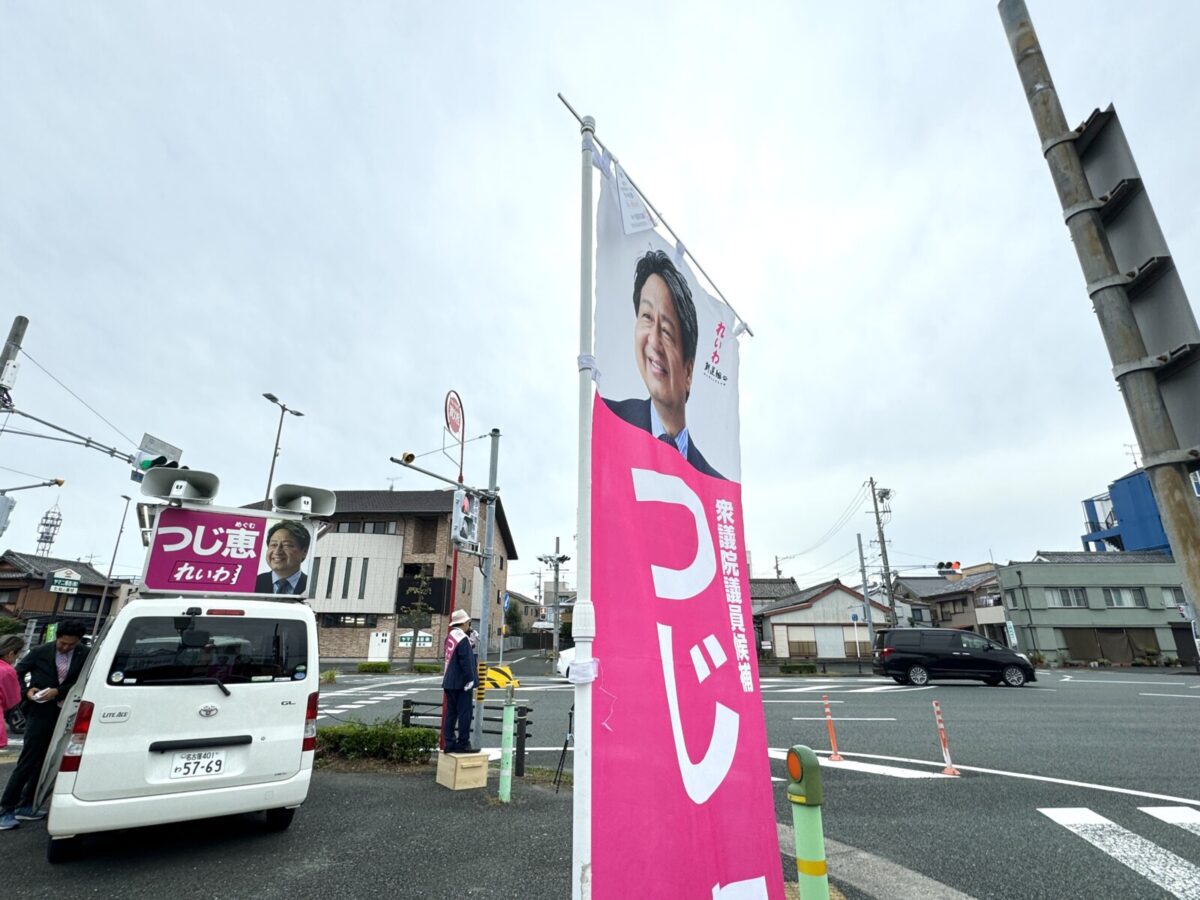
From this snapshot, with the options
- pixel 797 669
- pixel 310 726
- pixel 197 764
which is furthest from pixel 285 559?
pixel 797 669

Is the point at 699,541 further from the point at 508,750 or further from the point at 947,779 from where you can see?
the point at 947,779

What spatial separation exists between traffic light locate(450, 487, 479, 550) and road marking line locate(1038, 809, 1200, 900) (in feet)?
23.7

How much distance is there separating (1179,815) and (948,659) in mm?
14892

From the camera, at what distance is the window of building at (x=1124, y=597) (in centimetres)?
3434

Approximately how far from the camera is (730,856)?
8.92ft

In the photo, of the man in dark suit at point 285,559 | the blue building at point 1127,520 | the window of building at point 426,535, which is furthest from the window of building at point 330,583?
the blue building at point 1127,520

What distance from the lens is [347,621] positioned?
1471 inches

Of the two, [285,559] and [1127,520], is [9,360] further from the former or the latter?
[1127,520]

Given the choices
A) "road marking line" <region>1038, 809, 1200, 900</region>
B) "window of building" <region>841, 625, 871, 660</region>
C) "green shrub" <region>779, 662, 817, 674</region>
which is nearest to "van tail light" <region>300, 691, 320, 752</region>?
"road marking line" <region>1038, 809, 1200, 900</region>

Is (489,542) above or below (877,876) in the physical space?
above

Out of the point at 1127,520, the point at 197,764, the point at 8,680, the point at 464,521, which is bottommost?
the point at 197,764

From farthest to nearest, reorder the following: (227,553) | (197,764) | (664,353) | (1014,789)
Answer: (1014,789) → (227,553) → (197,764) → (664,353)

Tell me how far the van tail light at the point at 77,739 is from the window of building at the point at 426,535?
35.8 m

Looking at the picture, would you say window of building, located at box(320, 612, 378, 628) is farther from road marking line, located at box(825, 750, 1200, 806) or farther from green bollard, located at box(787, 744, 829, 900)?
green bollard, located at box(787, 744, 829, 900)
